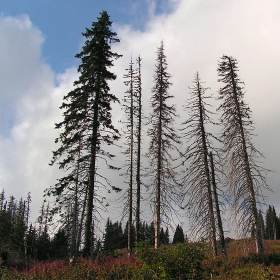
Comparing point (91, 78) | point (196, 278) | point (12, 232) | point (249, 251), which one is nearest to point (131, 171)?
point (91, 78)

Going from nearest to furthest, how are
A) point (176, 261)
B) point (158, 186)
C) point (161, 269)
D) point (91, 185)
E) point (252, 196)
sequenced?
point (161, 269), point (176, 261), point (91, 185), point (252, 196), point (158, 186)

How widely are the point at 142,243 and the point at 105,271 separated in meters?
A: 1.94

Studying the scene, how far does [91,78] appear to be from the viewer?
1823cm

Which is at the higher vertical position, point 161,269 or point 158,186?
point 158,186

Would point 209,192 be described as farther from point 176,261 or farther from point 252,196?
point 176,261

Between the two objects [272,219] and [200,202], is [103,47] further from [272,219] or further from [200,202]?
[272,219]

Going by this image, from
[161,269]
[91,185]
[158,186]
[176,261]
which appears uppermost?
[158,186]

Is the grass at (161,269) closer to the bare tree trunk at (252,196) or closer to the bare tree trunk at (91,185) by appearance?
the bare tree trunk at (91,185)

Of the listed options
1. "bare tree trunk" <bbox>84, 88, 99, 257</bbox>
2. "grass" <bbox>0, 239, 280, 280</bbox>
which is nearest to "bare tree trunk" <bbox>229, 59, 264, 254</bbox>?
"grass" <bbox>0, 239, 280, 280</bbox>

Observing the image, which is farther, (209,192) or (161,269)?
(209,192)

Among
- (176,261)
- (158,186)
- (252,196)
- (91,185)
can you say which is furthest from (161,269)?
(252,196)

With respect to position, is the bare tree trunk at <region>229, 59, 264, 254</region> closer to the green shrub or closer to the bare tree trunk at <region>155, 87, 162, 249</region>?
the bare tree trunk at <region>155, 87, 162, 249</region>

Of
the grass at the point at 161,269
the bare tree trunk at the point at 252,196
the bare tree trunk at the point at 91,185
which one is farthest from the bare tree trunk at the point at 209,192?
the bare tree trunk at the point at 91,185

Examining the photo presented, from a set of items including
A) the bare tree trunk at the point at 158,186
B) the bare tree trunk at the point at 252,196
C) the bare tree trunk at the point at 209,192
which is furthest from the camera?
the bare tree trunk at the point at 209,192
